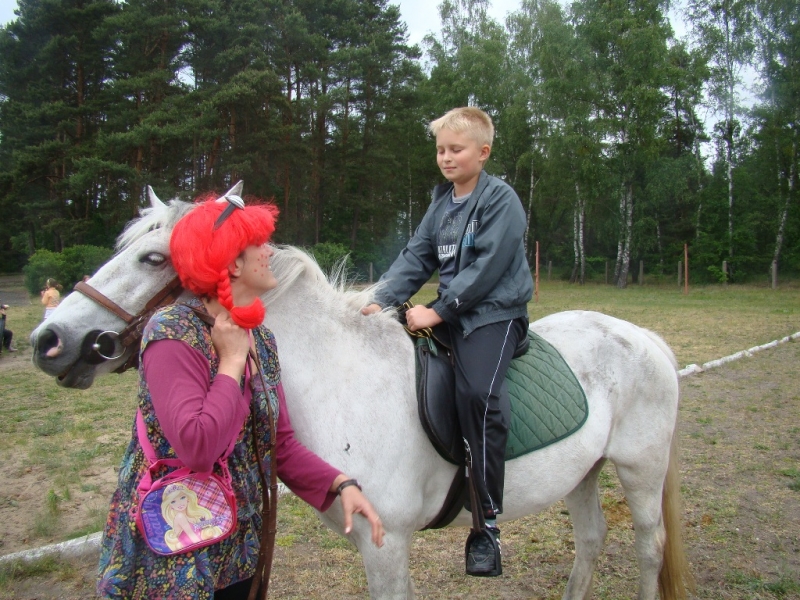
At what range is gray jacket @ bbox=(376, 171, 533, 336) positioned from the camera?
236cm

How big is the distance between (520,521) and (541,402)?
2036 millimetres

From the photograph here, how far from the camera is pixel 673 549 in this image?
3.13m

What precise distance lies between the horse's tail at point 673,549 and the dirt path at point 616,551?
0.31 m

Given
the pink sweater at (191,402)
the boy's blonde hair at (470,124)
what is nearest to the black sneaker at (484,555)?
the pink sweater at (191,402)

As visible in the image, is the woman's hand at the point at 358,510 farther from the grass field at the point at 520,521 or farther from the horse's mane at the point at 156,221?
the grass field at the point at 520,521

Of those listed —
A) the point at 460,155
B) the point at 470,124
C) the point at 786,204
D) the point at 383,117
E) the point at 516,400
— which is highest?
the point at 383,117

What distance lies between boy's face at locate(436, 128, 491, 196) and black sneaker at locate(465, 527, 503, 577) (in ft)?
5.04

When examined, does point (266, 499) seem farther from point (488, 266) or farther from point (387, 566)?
point (488, 266)

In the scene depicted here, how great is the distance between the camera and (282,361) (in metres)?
2.24

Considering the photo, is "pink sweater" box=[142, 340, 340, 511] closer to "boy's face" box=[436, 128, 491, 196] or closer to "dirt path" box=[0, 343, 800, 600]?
"boy's face" box=[436, 128, 491, 196]

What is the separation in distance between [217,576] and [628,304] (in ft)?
65.2

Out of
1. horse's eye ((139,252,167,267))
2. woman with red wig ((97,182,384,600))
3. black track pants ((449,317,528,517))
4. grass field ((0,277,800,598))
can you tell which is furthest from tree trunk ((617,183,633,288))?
woman with red wig ((97,182,384,600))

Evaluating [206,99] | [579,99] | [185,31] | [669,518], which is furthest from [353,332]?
[579,99]

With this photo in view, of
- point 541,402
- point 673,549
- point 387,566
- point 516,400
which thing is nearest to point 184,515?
point 387,566
